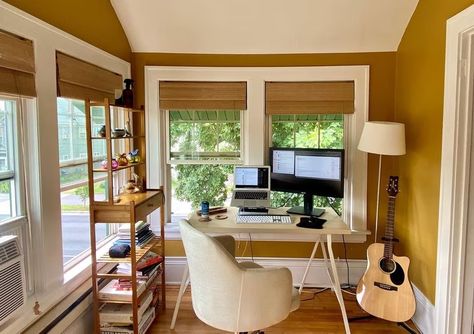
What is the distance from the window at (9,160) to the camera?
1.73m

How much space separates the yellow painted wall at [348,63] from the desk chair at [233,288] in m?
1.38

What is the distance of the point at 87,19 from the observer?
7.66 feet

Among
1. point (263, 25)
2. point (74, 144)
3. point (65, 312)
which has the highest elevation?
point (263, 25)

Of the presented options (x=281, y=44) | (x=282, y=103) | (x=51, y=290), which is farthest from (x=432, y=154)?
(x=51, y=290)

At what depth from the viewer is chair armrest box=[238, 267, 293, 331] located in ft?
6.01

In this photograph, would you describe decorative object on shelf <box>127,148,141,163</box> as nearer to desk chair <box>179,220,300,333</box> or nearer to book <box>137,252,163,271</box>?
book <box>137,252,163,271</box>

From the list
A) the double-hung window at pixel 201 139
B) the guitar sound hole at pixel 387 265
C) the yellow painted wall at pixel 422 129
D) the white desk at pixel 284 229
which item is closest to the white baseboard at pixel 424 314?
the yellow painted wall at pixel 422 129

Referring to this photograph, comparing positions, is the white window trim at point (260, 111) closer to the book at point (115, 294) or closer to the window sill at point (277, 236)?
the window sill at point (277, 236)

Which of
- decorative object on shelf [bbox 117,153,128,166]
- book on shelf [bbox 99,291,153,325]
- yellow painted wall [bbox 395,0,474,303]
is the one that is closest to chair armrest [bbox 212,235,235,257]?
book on shelf [bbox 99,291,153,325]

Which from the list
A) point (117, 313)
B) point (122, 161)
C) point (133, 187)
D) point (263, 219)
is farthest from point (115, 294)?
point (263, 219)

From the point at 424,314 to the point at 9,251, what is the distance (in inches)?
101

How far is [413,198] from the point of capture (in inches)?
106

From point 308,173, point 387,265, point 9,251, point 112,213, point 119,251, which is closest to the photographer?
point 9,251

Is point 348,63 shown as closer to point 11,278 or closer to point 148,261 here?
point 148,261
